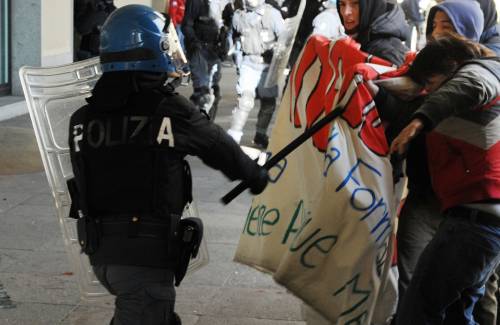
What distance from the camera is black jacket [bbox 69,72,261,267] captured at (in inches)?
132

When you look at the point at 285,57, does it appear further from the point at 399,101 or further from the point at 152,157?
the point at 152,157

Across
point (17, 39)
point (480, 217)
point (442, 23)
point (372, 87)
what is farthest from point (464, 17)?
point (17, 39)

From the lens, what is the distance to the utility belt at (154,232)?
133 inches

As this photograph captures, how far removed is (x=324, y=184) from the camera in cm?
394

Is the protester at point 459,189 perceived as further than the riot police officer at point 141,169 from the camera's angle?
Yes

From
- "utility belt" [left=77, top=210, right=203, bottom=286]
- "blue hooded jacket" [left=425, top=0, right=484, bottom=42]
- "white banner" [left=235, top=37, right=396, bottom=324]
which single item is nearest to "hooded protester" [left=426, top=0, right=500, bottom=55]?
"blue hooded jacket" [left=425, top=0, right=484, bottom=42]

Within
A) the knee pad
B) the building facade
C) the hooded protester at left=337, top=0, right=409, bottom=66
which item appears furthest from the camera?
the building facade

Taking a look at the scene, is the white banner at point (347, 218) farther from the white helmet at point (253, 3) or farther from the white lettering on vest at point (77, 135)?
the white helmet at point (253, 3)

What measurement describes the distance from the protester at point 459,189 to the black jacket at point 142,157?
77 cm

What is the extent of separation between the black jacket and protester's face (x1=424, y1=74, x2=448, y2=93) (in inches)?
34.4

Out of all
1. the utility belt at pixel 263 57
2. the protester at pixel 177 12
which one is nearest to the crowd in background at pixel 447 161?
the utility belt at pixel 263 57

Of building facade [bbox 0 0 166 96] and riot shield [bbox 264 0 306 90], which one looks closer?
riot shield [bbox 264 0 306 90]

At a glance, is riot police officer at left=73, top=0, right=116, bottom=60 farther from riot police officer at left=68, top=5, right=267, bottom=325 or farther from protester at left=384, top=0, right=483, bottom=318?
riot police officer at left=68, top=5, right=267, bottom=325

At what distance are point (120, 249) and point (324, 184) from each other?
0.98 m
